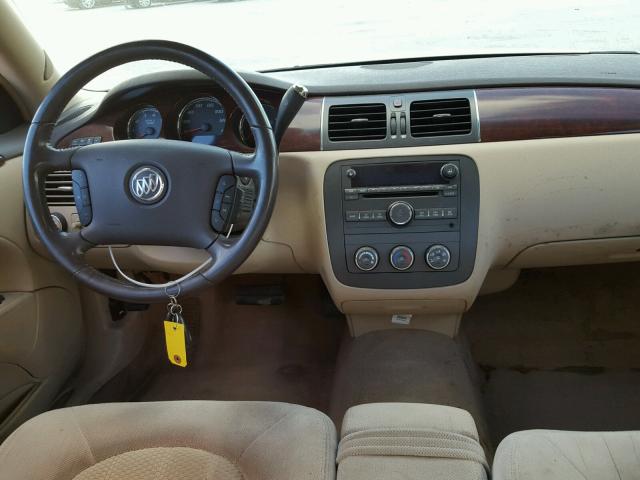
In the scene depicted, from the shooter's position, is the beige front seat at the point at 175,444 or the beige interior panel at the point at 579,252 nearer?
the beige front seat at the point at 175,444

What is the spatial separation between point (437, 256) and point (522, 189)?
11.0 inches

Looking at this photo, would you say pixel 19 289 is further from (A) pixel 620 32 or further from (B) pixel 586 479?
(A) pixel 620 32

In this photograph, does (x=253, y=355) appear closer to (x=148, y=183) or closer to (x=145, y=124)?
(x=145, y=124)

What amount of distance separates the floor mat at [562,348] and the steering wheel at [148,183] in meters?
1.16

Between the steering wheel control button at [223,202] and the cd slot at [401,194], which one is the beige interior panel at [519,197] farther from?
the steering wheel control button at [223,202]

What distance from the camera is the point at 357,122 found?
1.68 meters

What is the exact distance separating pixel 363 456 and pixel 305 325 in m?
1.31

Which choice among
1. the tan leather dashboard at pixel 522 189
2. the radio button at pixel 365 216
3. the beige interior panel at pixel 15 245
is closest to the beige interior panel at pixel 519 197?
the tan leather dashboard at pixel 522 189

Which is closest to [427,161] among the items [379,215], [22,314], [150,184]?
[379,215]

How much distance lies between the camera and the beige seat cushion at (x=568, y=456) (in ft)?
3.49

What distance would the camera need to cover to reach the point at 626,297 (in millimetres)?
2359

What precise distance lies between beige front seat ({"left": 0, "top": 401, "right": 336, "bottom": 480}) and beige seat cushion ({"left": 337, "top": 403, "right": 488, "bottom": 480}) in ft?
0.16

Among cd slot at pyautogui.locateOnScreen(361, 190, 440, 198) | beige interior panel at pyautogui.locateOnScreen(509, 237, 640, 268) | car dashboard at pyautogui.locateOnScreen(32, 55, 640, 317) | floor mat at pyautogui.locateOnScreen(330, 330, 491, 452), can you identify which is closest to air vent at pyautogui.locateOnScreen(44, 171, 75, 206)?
car dashboard at pyautogui.locateOnScreen(32, 55, 640, 317)

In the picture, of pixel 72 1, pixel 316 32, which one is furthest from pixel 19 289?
pixel 316 32
